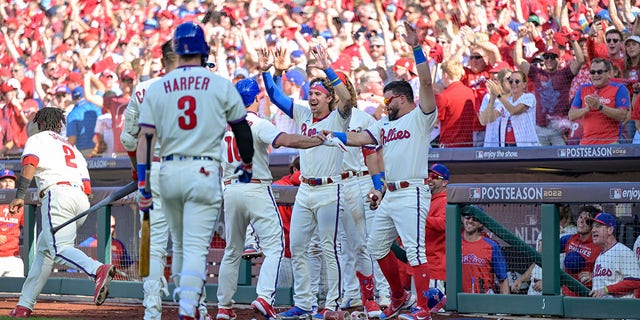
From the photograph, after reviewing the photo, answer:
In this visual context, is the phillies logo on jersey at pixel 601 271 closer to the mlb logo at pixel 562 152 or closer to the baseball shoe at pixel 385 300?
the baseball shoe at pixel 385 300

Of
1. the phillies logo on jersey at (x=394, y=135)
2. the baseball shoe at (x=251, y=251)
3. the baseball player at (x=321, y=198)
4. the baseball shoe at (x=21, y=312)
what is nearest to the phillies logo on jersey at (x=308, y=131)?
the baseball player at (x=321, y=198)

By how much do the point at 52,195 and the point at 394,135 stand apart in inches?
113

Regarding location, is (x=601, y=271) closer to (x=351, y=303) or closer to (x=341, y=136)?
(x=351, y=303)

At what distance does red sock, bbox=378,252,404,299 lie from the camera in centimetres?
834

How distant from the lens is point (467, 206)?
9.20 metres

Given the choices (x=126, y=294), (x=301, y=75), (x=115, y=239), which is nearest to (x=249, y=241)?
(x=126, y=294)

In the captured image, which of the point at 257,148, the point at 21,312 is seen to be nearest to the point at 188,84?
the point at 257,148

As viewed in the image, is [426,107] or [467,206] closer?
[426,107]

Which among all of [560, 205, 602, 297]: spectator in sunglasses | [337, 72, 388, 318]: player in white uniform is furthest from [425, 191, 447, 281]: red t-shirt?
[560, 205, 602, 297]: spectator in sunglasses

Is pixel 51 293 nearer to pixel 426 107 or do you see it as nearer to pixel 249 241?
pixel 249 241

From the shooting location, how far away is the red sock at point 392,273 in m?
8.34

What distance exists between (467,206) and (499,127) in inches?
102

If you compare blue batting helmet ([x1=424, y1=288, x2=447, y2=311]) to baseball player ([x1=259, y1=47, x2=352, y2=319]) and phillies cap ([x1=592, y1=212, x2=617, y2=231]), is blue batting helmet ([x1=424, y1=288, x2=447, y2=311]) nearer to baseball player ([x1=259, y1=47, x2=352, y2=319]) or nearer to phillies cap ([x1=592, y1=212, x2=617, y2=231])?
baseball player ([x1=259, y1=47, x2=352, y2=319])

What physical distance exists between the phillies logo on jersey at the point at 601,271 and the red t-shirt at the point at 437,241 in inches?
49.7
